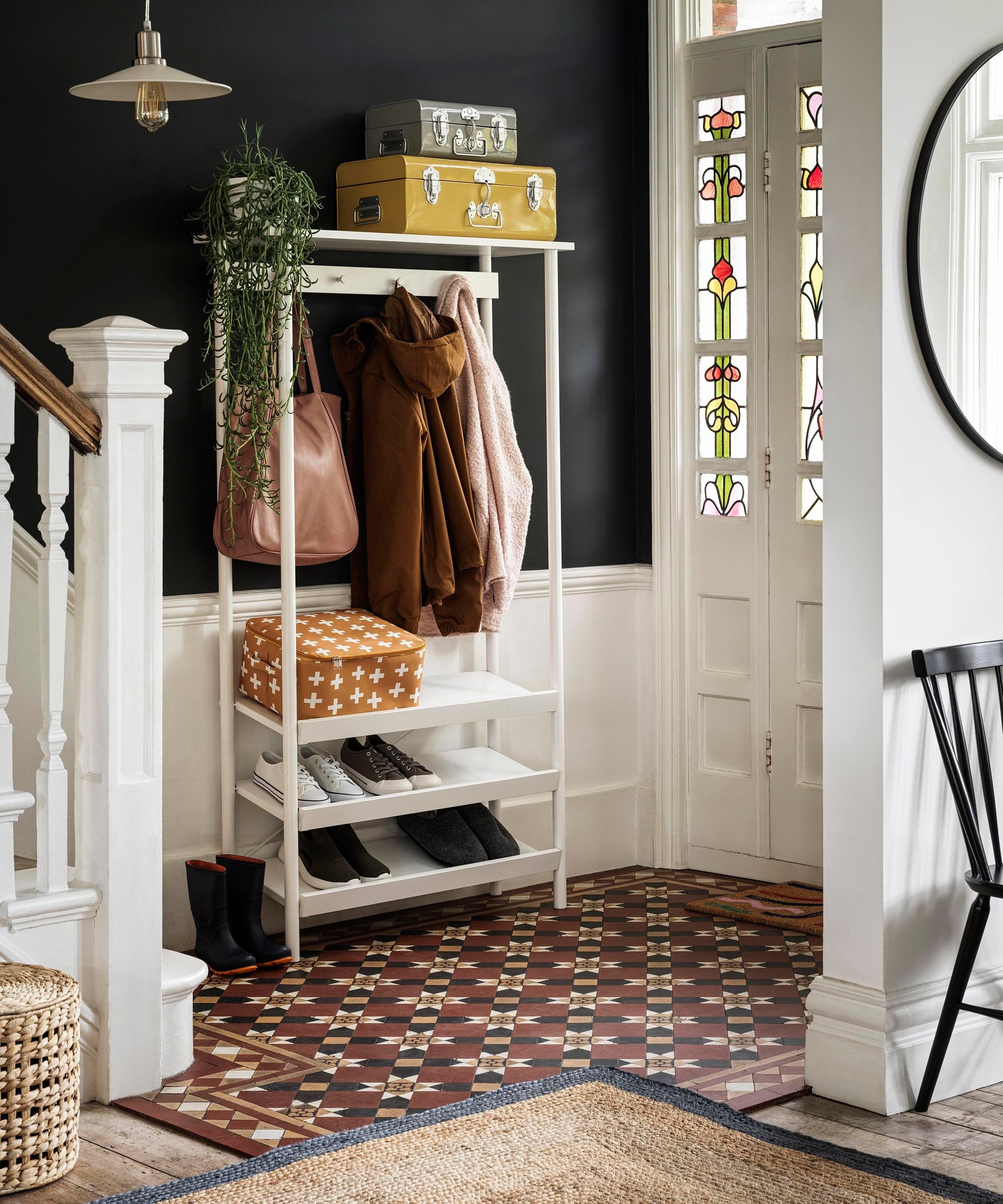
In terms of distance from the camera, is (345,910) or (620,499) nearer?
(345,910)

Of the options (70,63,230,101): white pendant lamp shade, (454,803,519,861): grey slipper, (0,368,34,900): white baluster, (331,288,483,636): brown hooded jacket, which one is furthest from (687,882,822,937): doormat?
(70,63,230,101): white pendant lamp shade

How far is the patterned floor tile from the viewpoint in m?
3.07

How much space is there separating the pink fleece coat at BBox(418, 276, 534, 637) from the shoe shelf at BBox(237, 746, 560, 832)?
1.24 feet

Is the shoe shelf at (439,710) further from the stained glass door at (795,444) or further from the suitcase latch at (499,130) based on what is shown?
the suitcase latch at (499,130)

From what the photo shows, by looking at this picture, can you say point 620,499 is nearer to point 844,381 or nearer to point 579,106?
point 579,106

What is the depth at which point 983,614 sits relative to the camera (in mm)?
3152

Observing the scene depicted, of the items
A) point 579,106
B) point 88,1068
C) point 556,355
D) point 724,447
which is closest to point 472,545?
point 556,355

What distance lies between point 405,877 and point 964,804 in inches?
66.1

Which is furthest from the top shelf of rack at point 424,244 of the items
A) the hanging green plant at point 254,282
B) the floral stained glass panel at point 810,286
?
the floral stained glass panel at point 810,286

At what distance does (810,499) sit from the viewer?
4.64 m

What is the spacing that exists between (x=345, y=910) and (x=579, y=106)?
250 cm

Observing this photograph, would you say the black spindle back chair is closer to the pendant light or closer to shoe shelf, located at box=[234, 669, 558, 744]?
shoe shelf, located at box=[234, 669, 558, 744]

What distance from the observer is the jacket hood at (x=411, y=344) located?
4.16 metres

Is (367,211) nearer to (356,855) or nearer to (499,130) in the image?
(499,130)
